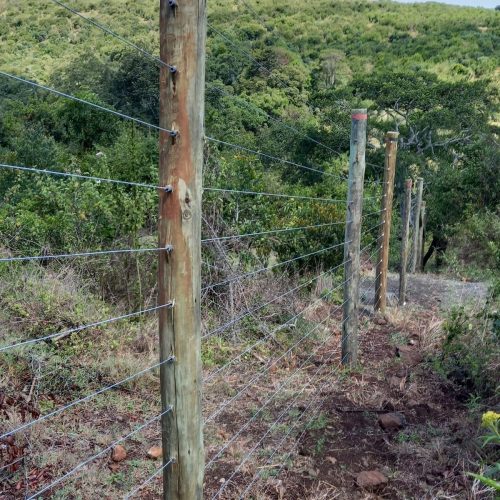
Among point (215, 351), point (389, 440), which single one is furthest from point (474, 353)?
point (215, 351)

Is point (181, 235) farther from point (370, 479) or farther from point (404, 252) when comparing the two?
point (404, 252)

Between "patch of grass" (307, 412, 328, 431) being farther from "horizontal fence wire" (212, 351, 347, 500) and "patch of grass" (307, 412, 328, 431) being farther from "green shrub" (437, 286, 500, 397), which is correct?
"green shrub" (437, 286, 500, 397)

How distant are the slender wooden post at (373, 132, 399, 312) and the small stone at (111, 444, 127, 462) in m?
3.73

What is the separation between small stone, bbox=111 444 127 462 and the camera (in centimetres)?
343

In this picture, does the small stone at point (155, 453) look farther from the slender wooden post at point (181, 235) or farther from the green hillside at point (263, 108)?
the green hillside at point (263, 108)

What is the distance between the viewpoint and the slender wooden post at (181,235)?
1694 millimetres

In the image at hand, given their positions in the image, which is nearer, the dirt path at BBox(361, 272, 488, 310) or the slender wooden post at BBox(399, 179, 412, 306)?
the slender wooden post at BBox(399, 179, 412, 306)

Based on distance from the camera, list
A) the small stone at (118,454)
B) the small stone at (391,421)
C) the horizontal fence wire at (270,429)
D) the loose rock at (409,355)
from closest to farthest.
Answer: the horizontal fence wire at (270,429) < the small stone at (118,454) < the small stone at (391,421) < the loose rock at (409,355)

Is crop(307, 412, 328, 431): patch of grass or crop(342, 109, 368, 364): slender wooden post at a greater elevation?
crop(342, 109, 368, 364): slender wooden post

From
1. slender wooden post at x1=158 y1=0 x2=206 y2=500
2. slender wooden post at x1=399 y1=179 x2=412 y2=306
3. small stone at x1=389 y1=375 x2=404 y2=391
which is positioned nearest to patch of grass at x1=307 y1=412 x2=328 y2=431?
small stone at x1=389 y1=375 x2=404 y2=391

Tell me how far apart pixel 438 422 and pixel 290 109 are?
23.3 metres

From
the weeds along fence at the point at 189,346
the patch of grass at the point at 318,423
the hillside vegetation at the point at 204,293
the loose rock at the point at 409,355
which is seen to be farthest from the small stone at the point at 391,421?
the loose rock at the point at 409,355

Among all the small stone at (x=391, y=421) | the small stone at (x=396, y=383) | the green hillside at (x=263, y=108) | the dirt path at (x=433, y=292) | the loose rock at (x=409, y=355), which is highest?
the green hillside at (x=263, y=108)

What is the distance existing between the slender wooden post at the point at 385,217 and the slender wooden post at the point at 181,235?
449 cm
